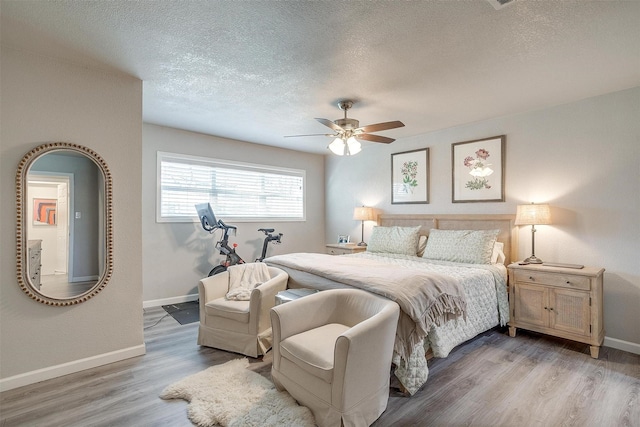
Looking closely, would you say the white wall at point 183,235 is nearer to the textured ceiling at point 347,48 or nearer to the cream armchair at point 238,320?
the textured ceiling at point 347,48

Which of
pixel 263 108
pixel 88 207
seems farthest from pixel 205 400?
pixel 263 108

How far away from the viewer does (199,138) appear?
4.88m

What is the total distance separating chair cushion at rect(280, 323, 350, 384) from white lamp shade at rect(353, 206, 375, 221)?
312 centimetres

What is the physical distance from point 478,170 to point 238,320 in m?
3.57

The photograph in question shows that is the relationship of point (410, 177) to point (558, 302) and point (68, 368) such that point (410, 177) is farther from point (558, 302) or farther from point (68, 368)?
point (68, 368)

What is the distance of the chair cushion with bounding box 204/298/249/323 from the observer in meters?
2.88

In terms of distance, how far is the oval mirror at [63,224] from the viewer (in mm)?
2457

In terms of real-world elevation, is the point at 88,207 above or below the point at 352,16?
below

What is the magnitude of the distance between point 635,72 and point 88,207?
195 inches

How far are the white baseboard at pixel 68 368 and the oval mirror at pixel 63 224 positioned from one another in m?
0.51

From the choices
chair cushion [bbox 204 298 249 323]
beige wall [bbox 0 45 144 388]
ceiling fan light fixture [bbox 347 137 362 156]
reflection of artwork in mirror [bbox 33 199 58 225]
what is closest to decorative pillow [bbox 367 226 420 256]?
ceiling fan light fixture [bbox 347 137 362 156]

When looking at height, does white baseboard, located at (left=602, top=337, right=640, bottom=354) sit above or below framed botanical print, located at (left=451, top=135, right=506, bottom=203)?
below

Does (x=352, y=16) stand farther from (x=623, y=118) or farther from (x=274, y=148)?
(x=274, y=148)

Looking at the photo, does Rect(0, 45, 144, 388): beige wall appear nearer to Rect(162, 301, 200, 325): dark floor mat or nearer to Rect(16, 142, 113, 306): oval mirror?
Rect(16, 142, 113, 306): oval mirror
